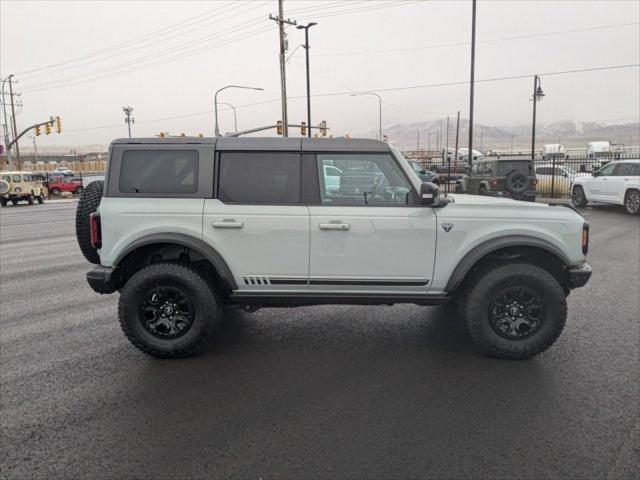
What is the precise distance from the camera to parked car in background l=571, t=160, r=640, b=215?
52.1ft

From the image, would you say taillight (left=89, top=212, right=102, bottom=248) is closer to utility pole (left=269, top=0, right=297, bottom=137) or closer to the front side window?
the front side window

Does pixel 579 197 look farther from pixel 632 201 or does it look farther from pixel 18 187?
pixel 18 187

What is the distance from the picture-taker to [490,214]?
445 cm

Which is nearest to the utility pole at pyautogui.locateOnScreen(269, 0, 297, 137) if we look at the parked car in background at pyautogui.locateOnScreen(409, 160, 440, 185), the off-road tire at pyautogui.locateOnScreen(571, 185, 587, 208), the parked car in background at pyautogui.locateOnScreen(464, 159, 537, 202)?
the parked car in background at pyautogui.locateOnScreen(409, 160, 440, 185)

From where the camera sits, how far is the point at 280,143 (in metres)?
4.52

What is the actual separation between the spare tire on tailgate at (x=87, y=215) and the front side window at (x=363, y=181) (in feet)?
7.22

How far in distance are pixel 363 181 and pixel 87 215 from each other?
265 centimetres

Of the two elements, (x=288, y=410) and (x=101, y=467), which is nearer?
(x=101, y=467)

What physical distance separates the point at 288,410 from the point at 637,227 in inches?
514

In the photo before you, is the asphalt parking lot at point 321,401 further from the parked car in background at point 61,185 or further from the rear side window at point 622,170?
the parked car in background at point 61,185

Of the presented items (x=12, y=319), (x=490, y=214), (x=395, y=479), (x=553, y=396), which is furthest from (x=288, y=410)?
(x=12, y=319)

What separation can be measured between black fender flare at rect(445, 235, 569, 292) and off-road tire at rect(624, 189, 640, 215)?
1374cm

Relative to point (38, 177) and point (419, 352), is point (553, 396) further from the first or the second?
point (38, 177)

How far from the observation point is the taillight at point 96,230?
14.7 ft
